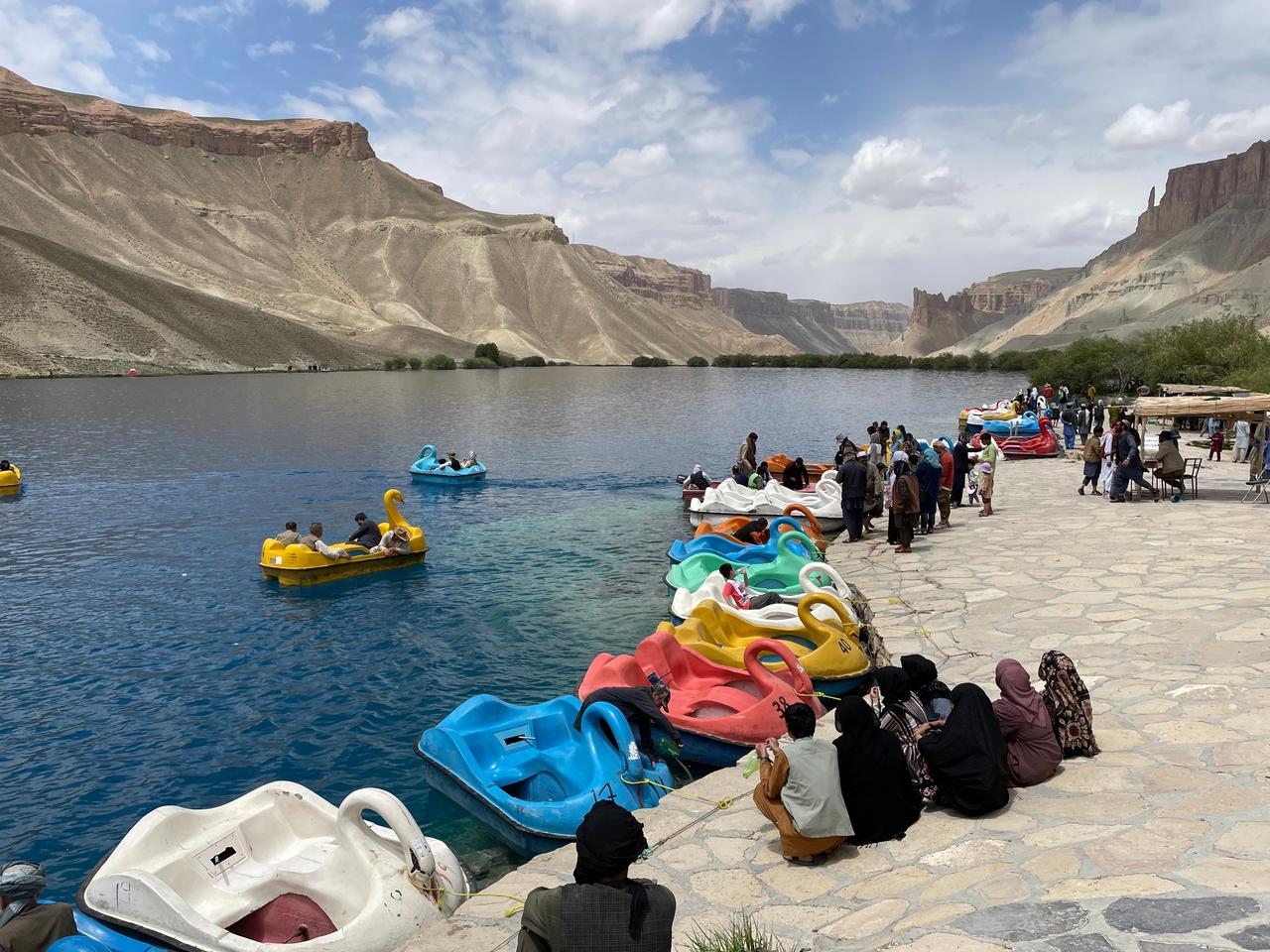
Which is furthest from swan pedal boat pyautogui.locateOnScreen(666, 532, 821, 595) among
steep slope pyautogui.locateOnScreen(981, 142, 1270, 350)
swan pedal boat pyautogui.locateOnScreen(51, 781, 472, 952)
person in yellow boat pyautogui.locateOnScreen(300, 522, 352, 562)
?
steep slope pyautogui.locateOnScreen(981, 142, 1270, 350)

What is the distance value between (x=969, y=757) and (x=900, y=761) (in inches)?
17.7

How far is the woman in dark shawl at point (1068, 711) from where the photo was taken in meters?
6.16

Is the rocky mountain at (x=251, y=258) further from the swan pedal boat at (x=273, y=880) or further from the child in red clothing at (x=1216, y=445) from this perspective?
the swan pedal boat at (x=273, y=880)

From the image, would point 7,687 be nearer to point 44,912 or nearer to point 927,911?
point 44,912

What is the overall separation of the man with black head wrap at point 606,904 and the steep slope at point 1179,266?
129404 millimetres

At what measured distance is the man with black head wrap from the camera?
323cm

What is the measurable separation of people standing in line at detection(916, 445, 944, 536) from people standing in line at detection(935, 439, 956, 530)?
14.0 inches

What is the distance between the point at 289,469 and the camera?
3189 centimetres

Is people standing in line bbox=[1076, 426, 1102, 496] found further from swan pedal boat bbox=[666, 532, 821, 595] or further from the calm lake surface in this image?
the calm lake surface

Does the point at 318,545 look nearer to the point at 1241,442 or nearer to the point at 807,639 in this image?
the point at 807,639

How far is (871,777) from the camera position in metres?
5.48

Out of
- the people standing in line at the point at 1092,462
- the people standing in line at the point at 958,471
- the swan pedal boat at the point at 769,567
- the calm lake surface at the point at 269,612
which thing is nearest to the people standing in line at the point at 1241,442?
the people standing in line at the point at 1092,462

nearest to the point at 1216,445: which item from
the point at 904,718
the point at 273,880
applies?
the point at 904,718

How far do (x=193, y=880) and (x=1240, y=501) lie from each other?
1674 centimetres
